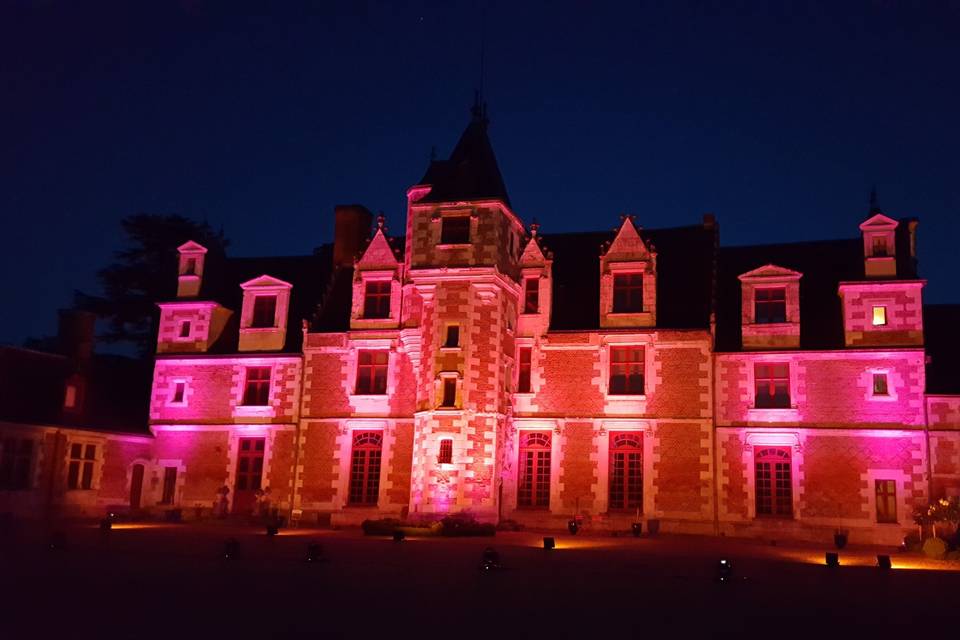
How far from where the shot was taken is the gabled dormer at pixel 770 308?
28.2 metres

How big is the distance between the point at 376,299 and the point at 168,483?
9.77m

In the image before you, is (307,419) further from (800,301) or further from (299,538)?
(800,301)

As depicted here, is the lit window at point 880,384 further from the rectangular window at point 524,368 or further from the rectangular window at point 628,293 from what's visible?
the rectangular window at point 524,368

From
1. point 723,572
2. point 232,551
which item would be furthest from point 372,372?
point 723,572

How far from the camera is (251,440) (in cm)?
3156

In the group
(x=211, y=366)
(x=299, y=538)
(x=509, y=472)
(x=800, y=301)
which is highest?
(x=800, y=301)

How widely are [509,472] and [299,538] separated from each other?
26.5 ft

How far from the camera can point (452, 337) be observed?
27.8m

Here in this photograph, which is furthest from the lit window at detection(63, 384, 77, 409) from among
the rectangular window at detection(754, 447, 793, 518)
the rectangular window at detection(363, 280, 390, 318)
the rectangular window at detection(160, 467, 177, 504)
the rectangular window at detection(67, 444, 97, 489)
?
the rectangular window at detection(754, 447, 793, 518)

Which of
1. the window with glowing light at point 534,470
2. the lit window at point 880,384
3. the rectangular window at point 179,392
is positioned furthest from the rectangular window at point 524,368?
the rectangular window at point 179,392

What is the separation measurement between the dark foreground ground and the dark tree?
75.9ft

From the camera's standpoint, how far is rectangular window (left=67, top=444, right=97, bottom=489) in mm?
29688

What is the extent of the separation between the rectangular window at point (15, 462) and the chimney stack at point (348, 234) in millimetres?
12002

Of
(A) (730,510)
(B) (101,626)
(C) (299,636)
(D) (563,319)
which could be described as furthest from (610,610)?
(D) (563,319)
